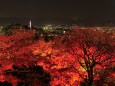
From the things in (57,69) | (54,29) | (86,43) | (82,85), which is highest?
(54,29)

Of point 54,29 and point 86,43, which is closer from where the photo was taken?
point 86,43

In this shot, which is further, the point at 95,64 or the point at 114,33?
the point at 114,33

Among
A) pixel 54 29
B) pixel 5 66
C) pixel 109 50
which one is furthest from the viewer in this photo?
pixel 54 29

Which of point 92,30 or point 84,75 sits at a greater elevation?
point 92,30

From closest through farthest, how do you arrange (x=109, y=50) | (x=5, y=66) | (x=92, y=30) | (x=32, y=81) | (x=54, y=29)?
(x=5, y=66) → (x=109, y=50) → (x=92, y=30) → (x=32, y=81) → (x=54, y=29)

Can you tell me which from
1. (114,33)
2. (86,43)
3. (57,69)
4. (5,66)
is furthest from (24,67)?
(114,33)

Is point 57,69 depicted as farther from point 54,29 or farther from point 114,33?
point 54,29

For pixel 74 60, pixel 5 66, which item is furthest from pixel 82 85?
pixel 5 66

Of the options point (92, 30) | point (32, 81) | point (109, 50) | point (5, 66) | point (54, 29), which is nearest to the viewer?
point (5, 66)

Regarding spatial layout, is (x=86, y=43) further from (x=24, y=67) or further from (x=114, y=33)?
(x=24, y=67)
